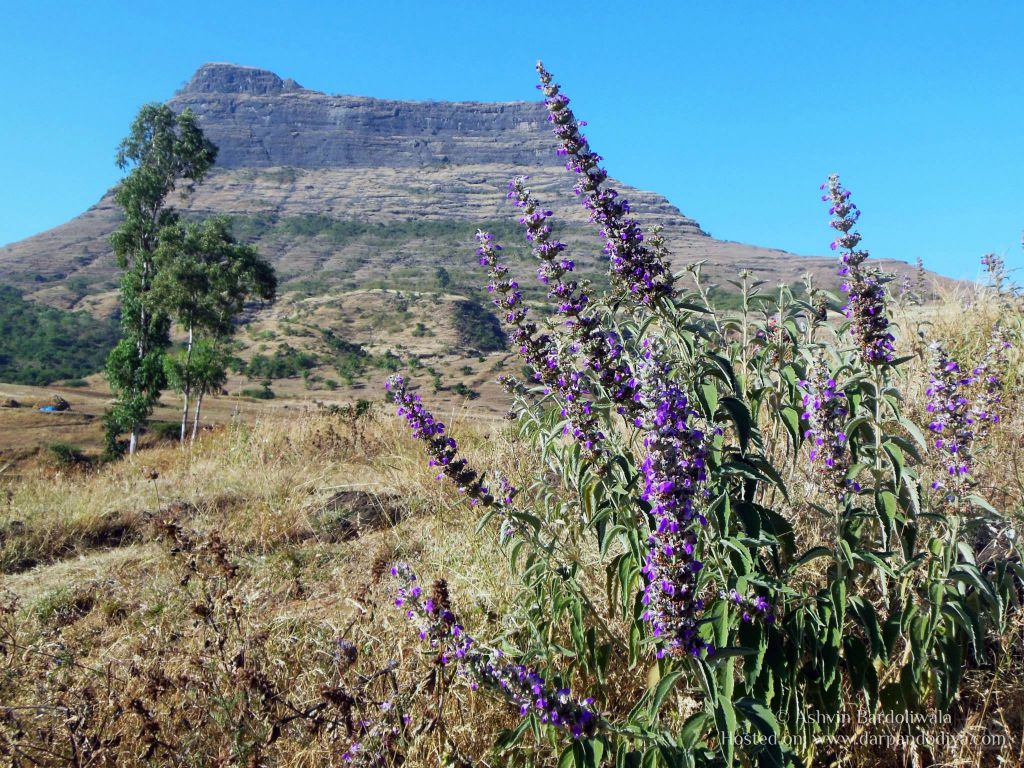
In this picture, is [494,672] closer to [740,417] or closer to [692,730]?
[692,730]

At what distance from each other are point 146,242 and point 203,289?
387cm

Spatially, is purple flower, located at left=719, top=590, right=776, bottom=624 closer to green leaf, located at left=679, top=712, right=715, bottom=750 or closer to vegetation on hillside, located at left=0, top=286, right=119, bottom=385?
green leaf, located at left=679, top=712, right=715, bottom=750

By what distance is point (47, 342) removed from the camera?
256ft

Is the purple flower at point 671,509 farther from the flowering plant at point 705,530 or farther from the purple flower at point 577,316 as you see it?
the purple flower at point 577,316

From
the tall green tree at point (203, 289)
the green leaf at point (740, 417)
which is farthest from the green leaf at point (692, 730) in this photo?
the tall green tree at point (203, 289)

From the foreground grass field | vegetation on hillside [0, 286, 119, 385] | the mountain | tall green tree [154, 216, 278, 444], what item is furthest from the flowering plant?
the mountain

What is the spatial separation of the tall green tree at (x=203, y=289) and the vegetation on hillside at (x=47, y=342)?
4572cm

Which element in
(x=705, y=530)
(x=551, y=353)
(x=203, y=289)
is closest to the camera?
(x=705, y=530)

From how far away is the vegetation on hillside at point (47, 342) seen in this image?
68.9m

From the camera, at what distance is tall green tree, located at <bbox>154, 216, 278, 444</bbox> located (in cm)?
2608

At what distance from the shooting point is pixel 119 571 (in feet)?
17.9

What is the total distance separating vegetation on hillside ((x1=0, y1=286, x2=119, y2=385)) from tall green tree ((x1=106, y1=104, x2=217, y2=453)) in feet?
145

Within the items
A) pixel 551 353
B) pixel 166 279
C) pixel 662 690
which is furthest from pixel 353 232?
pixel 662 690

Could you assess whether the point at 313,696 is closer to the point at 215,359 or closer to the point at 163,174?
the point at 215,359
